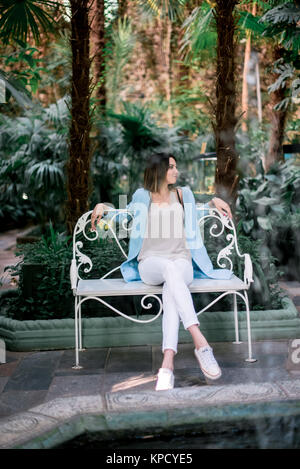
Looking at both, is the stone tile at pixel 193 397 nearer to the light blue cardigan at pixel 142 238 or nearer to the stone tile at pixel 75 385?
the stone tile at pixel 75 385

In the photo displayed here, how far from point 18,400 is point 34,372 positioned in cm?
40

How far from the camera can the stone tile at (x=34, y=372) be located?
10.2 feet

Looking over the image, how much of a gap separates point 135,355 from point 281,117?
5.97 meters

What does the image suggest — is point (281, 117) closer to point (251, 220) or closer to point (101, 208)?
point (251, 220)

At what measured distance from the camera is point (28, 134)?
337 inches

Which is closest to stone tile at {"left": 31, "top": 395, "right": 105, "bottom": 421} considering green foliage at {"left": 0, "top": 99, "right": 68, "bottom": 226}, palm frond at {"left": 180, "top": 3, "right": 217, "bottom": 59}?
green foliage at {"left": 0, "top": 99, "right": 68, "bottom": 226}

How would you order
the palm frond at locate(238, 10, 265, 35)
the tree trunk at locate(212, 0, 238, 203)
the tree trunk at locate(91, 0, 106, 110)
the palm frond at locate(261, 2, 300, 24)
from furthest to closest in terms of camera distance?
the tree trunk at locate(91, 0, 106, 110) → the palm frond at locate(238, 10, 265, 35) → the palm frond at locate(261, 2, 300, 24) → the tree trunk at locate(212, 0, 238, 203)

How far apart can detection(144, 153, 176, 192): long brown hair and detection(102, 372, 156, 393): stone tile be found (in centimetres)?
115

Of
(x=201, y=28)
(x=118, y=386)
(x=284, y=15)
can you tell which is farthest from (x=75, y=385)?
(x=201, y=28)

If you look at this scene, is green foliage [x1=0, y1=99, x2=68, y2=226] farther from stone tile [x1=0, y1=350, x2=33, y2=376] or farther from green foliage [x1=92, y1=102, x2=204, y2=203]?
stone tile [x1=0, y1=350, x2=33, y2=376]

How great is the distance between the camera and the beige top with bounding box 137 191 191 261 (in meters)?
3.52

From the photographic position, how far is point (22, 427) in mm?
1992

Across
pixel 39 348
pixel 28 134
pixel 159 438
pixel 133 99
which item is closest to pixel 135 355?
pixel 39 348

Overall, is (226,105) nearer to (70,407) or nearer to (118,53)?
(70,407)
